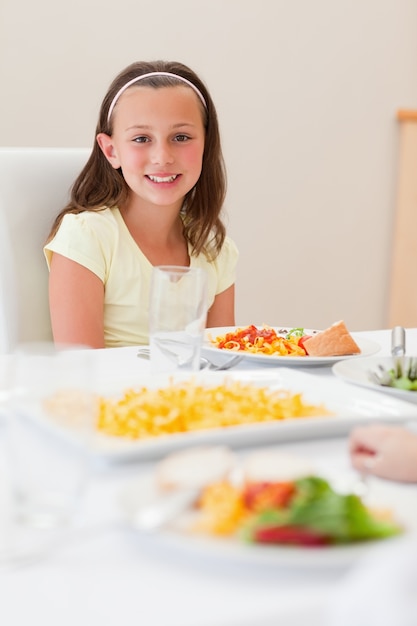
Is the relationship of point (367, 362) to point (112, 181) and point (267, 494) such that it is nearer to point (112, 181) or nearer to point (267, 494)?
point (267, 494)

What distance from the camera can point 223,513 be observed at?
64 cm

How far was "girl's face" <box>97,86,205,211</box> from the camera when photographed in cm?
206

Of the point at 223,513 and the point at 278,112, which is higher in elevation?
the point at 278,112

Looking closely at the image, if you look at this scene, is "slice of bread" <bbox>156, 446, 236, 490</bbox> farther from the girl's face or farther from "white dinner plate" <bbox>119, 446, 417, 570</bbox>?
the girl's face

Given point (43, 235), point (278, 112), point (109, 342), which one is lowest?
point (109, 342)

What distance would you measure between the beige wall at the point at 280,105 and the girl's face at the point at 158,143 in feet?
4.15

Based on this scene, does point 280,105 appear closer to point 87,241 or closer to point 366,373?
point 87,241

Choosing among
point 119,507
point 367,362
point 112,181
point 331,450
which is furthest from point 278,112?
point 119,507

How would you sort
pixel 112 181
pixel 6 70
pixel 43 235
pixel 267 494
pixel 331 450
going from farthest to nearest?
1. pixel 6 70
2. pixel 112 181
3. pixel 43 235
4. pixel 331 450
5. pixel 267 494

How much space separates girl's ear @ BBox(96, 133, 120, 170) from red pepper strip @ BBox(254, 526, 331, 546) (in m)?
1.60

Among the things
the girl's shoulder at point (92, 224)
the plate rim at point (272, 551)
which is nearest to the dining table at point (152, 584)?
the plate rim at point (272, 551)

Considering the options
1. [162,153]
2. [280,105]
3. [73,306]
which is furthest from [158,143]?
[280,105]

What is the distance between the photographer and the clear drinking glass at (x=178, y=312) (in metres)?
1.19

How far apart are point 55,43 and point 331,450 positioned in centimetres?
267
